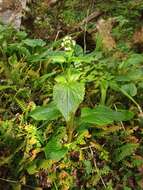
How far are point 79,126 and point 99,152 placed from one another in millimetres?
214

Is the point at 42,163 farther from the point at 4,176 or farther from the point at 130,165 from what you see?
the point at 130,165

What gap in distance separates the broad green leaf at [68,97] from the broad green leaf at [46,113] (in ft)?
0.39

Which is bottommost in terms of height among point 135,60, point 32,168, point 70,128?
Answer: point 32,168

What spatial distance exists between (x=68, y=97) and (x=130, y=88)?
1.93 ft

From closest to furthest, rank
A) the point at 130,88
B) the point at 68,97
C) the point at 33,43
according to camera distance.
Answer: the point at 68,97, the point at 130,88, the point at 33,43

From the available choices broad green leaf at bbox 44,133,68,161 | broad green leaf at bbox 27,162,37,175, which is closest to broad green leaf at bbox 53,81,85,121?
broad green leaf at bbox 44,133,68,161

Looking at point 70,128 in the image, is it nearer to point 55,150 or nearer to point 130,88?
point 55,150

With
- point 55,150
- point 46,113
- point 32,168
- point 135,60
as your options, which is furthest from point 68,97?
point 135,60

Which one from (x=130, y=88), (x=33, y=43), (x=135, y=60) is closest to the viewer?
(x=130, y=88)

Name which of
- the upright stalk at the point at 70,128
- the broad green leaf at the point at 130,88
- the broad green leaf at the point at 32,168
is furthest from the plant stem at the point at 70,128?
the broad green leaf at the point at 130,88

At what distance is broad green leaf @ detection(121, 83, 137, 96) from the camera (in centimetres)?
284

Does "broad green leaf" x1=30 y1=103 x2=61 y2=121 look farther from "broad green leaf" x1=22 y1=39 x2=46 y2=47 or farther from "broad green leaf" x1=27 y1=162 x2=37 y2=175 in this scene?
"broad green leaf" x1=22 y1=39 x2=46 y2=47

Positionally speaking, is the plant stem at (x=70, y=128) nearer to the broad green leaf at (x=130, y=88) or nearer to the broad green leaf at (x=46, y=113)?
the broad green leaf at (x=46, y=113)

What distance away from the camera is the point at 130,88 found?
2.87 meters
